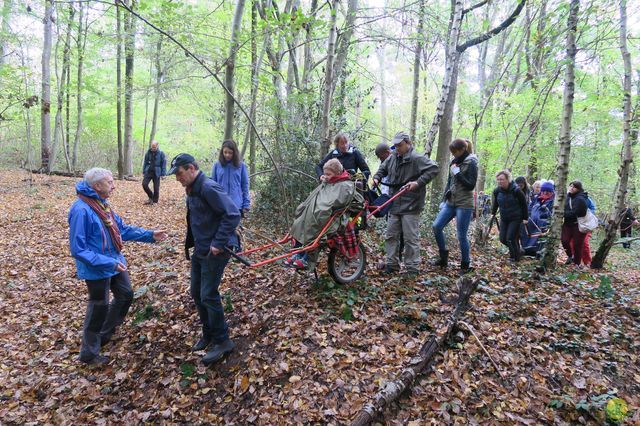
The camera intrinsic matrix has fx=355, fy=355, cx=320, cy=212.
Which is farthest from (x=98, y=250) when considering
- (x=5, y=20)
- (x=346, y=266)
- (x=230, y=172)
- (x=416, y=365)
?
(x=5, y=20)

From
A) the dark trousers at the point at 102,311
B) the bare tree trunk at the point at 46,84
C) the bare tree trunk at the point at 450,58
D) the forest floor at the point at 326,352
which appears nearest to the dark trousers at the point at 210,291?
the forest floor at the point at 326,352

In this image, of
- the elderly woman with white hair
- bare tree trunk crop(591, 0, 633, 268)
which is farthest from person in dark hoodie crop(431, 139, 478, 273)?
the elderly woman with white hair

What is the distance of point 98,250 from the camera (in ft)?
13.3

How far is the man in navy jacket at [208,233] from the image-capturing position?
11.9ft

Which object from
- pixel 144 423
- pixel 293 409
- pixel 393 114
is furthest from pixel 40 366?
pixel 393 114

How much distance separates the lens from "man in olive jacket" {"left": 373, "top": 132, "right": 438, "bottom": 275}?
16.8 ft

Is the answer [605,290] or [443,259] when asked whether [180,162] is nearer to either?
[443,259]

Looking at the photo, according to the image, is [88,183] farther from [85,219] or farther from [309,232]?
[309,232]

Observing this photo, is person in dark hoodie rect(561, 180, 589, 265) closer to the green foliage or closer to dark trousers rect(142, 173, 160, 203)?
the green foliage

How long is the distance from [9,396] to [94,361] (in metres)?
0.84

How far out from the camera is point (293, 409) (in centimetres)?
337

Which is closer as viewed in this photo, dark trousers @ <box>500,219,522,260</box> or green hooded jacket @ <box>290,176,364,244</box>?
green hooded jacket @ <box>290,176,364,244</box>

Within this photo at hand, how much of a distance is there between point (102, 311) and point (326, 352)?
2732mm

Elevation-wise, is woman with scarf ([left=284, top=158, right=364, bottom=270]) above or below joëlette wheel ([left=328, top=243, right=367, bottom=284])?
above
